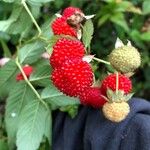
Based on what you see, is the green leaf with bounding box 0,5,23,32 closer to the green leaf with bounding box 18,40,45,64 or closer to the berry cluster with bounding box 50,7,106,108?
the green leaf with bounding box 18,40,45,64

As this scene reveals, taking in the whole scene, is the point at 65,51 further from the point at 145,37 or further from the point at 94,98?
the point at 145,37

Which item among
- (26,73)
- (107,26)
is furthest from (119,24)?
(26,73)

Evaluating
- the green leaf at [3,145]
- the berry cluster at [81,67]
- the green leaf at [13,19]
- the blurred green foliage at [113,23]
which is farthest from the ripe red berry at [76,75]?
the blurred green foliage at [113,23]

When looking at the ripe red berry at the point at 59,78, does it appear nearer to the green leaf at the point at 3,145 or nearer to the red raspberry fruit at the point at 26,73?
the red raspberry fruit at the point at 26,73

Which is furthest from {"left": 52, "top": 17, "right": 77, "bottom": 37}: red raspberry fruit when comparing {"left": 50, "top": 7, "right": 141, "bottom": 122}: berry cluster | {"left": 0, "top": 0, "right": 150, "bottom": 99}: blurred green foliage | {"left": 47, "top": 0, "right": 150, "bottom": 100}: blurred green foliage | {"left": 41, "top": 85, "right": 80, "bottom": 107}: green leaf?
{"left": 47, "top": 0, "right": 150, "bottom": 100}: blurred green foliage

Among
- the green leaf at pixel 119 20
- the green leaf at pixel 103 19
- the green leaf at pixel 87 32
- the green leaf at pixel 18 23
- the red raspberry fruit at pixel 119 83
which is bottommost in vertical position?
the green leaf at pixel 119 20

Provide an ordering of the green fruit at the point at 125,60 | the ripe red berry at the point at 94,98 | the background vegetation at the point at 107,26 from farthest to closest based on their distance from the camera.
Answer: the background vegetation at the point at 107,26, the ripe red berry at the point at 94,98, the green fruit at the point at 125,60
